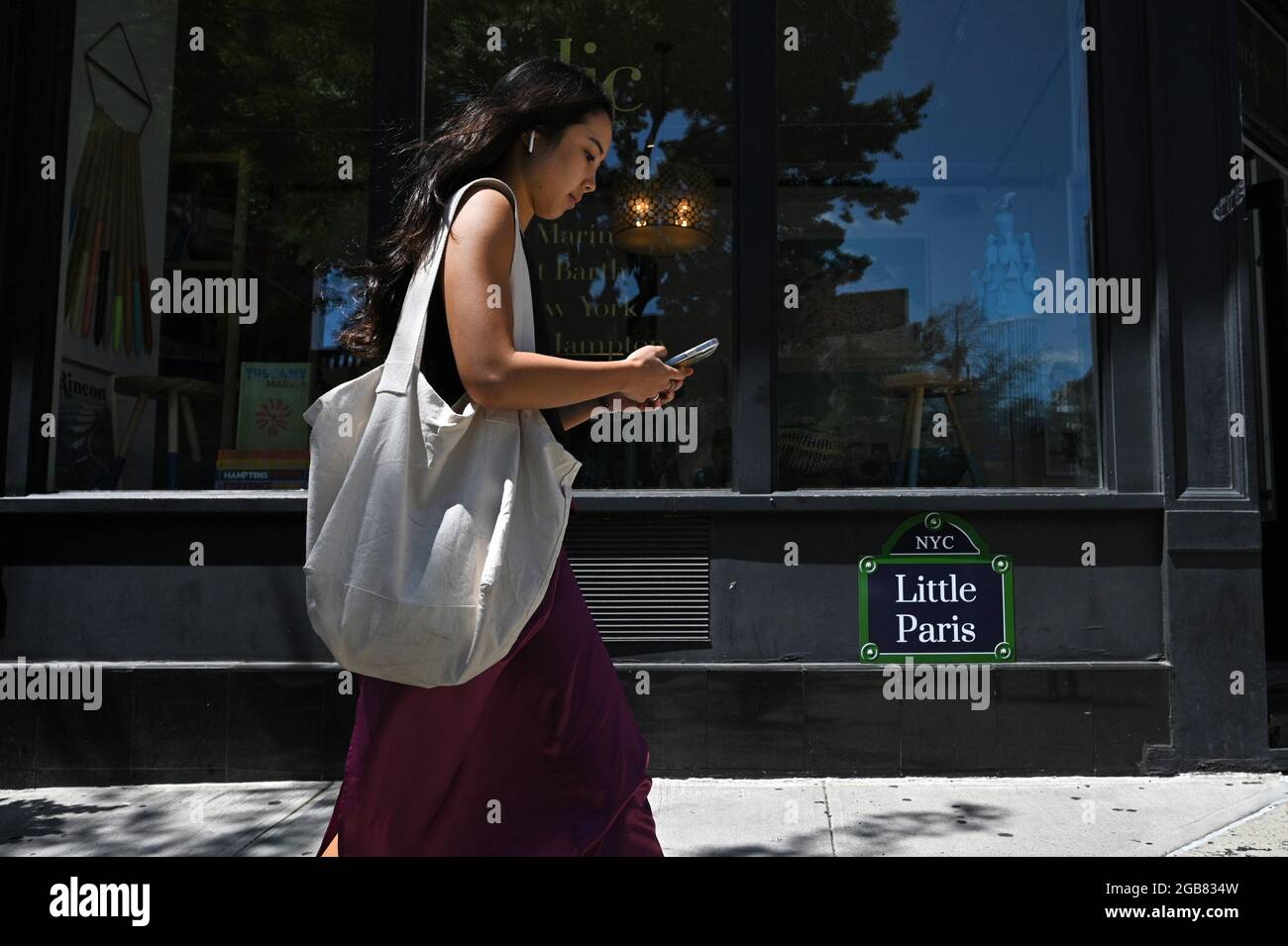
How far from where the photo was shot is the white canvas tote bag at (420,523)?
1697 millimetres

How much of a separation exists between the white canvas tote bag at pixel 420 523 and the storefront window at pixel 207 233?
369cm

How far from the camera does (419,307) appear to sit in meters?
1.84

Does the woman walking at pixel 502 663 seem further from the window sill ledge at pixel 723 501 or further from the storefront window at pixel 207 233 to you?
the storefront window at pixel 207 233

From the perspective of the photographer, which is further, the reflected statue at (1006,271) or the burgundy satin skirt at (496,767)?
the reflected statue at (1006,271)

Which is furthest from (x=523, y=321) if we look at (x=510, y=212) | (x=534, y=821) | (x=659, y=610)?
(x=659, y=610)

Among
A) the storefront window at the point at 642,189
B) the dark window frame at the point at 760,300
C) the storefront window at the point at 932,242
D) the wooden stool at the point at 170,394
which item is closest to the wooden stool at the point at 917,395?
the storefront window at the point at 932,242

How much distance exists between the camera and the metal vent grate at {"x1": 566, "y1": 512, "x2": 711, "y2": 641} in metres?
4.89

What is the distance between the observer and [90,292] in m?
5.47

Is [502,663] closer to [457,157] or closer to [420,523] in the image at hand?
[420,523]

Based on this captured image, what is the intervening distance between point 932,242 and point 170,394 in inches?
170

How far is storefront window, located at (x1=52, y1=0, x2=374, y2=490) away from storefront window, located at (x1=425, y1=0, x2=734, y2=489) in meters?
0.81

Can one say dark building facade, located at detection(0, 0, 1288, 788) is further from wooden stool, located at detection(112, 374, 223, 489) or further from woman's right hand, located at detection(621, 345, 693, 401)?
woman's right hand, located at detection(621, 345, 693, 401)
